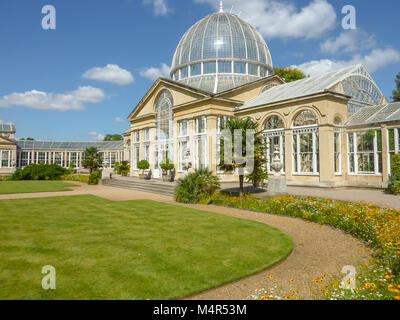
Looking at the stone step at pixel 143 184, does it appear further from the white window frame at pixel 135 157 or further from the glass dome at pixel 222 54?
the glass dome at pixel 222 54

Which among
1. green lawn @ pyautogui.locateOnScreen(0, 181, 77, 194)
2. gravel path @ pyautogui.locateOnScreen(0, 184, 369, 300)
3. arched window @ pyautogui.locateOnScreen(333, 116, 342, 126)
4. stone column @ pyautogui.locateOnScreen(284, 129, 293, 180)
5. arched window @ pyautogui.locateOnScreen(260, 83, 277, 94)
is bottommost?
gravel path @ pyautogui.locateOnScreen(0, 184, 369, 300)

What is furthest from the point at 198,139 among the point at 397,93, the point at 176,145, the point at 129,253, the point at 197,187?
the point at 397,93

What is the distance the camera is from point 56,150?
5859 cm

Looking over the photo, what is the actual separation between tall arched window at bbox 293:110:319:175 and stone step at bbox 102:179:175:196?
27.6 feet

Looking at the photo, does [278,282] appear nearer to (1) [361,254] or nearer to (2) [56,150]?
(1) [361,254]

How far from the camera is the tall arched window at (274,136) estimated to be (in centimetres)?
1862

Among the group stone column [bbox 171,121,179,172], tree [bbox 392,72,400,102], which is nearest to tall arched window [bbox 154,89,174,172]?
stone column [bbox 171,121,179,172]

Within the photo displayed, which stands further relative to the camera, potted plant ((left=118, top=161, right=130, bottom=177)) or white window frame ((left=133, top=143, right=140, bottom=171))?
potted plant ((left=118, top=161, right=130, bottom=177))

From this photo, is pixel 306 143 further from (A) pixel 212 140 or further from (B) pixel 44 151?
(B) pixel 44 151

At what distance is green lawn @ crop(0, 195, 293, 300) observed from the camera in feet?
14.1

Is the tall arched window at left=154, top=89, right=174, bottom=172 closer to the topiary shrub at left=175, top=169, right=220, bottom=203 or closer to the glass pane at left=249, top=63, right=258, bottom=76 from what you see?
the glass pane at left=249, top=63, right=258, bottom=76

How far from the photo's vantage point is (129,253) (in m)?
5.89
